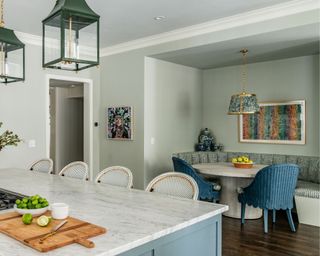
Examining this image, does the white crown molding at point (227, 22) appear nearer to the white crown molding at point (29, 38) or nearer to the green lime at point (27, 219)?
the white crown molding at point (29, 38)

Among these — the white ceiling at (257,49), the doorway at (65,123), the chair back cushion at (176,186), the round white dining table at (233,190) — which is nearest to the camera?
the chair back cushion at (176,186)

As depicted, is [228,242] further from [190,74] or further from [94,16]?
[190,74]

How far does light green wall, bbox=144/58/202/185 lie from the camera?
529cm

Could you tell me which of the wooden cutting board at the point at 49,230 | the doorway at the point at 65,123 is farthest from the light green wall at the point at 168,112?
the wooden cutting board at the point at 49,230

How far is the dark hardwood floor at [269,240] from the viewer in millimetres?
3371

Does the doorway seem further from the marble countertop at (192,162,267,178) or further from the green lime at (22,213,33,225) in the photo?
the green lime at (22,213,33,225)

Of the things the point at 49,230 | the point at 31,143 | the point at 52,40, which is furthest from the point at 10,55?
the point at 31,143

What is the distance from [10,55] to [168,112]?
10.7 ft

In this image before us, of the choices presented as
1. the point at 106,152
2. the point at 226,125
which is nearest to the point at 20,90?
the point at 106,152

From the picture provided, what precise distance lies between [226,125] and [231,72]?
3.51ft

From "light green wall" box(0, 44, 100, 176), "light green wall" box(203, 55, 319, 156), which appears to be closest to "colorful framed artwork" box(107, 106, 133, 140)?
"light green wall" box(0, 44, 100, 176)

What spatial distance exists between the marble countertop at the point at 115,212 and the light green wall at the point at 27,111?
1.92 m

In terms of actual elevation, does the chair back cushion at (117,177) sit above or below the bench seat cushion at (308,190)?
above

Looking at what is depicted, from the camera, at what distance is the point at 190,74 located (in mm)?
6293
